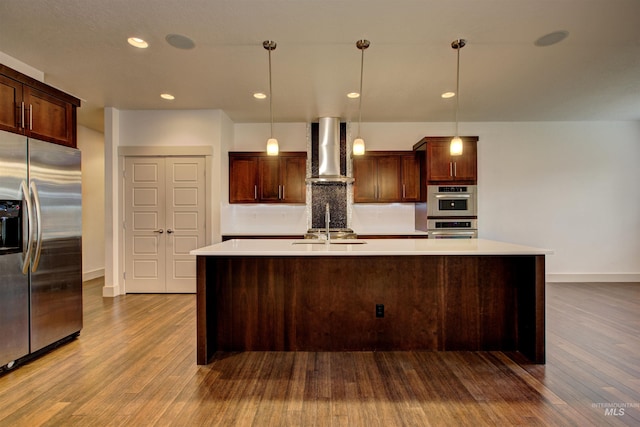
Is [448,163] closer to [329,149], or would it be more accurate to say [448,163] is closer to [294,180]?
[329,149]

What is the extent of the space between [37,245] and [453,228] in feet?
16.0

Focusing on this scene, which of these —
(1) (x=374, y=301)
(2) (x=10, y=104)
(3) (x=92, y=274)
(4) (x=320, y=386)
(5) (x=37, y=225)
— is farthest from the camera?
(3) (x=92, y=274)

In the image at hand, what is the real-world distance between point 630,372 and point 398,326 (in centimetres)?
164

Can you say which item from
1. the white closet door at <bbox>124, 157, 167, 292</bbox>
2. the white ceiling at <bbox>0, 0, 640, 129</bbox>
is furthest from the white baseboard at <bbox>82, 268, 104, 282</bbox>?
the white ceiling at <bbox>0, 0, 640, 129</bbox>

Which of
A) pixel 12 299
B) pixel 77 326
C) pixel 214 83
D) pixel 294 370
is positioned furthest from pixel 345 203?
pixel 12 299

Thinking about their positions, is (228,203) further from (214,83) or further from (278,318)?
(278,318)

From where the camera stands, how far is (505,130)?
5.63m

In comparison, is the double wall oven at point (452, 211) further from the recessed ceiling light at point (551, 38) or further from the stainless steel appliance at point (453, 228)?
the recessed ceiling light at point (551, 38)

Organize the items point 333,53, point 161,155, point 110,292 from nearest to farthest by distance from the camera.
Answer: point 333,53 < point 110,292 < point 161,155

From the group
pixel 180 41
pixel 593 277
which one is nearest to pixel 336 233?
pixel 180 41

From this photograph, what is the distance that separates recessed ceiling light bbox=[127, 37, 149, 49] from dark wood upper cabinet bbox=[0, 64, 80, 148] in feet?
2.56

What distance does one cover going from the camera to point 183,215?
492 cm

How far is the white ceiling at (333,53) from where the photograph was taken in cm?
247

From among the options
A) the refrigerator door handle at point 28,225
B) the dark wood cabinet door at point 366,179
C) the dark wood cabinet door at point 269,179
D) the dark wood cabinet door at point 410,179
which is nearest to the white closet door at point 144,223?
the dark wood cabinet door at point 269,179
